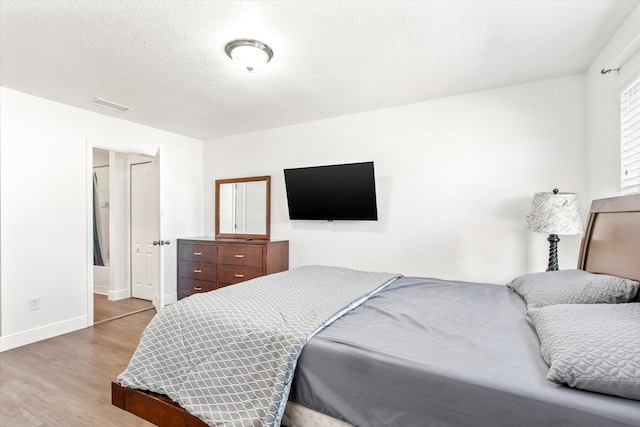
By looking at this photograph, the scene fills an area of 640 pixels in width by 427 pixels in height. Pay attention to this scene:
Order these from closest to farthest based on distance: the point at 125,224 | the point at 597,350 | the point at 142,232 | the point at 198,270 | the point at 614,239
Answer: the point at 597,350 < the point at 614,239 < the point at 198,270 < the point at 142,232 < the point at 125,224

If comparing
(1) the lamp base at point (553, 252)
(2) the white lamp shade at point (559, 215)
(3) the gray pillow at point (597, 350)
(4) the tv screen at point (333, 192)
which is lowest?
(3) the gray pillow at point (597, 350)

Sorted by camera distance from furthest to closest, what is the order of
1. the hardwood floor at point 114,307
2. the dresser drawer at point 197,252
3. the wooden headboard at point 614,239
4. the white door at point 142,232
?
the white door at point 142,232, the dresser drawer at point 197,252, the hardwood floor at point 114,307, the wooden headboard at point 614,239

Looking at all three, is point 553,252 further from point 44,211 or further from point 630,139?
point 44,211

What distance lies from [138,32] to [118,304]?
3802 mm

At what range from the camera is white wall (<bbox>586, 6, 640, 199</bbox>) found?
1.88 m

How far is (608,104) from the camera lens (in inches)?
87.5

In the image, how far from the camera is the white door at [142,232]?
15.0 feet

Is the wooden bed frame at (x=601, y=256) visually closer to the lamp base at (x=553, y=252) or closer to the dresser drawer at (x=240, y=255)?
the lamp base at (x=553, y=252)

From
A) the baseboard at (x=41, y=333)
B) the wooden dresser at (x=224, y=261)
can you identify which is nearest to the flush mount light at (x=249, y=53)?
the wooden dresser at (x=224, y=261)

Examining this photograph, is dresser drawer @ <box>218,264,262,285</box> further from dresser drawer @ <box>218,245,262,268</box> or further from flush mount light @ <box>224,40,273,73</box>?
flush mount light @ <box>224,40,273,73</box>

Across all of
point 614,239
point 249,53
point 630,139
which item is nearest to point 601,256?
point 614,239

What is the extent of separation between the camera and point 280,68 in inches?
99.0

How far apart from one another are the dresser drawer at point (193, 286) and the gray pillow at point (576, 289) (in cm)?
343

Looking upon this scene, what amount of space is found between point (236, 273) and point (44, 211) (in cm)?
204
